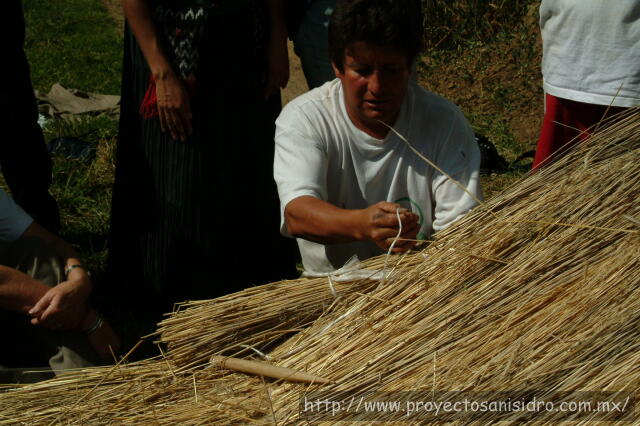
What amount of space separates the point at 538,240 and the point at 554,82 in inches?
54.6

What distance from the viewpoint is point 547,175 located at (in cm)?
222

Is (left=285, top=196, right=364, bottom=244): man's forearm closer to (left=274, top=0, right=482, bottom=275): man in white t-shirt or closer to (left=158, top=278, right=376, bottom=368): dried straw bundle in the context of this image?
(left=274, top=0, right=482, bottom=275): man in white t-shirt

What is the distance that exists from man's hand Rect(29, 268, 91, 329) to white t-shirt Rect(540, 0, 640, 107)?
1.79m

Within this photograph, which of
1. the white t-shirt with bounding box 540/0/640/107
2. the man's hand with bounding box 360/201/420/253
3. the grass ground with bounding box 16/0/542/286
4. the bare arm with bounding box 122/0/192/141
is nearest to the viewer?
the man's hand with bounding box 360/201/420/253

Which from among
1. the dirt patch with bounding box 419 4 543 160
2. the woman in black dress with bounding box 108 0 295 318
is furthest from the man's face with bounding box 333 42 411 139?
the dirt patch with bounding box 419 4 543 160

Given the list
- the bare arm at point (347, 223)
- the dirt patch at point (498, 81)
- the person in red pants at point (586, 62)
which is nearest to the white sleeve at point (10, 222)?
the bare arm at point (347, 223)

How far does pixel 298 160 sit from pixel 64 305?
0.83m

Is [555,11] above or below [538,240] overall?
above

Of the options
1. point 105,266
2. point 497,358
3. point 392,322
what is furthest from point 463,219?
point 105,266

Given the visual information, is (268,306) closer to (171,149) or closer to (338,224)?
(338,224)

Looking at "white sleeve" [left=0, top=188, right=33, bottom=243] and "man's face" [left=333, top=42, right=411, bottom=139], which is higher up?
"man's face" [left=333, top=42, right=411, bottom=139]

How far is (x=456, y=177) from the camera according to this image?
246 cm

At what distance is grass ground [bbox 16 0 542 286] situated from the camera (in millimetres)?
4543

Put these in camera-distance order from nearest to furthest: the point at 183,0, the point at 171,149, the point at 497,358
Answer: the point at 497,358 → the point at 183,0 → the point at 171,149
